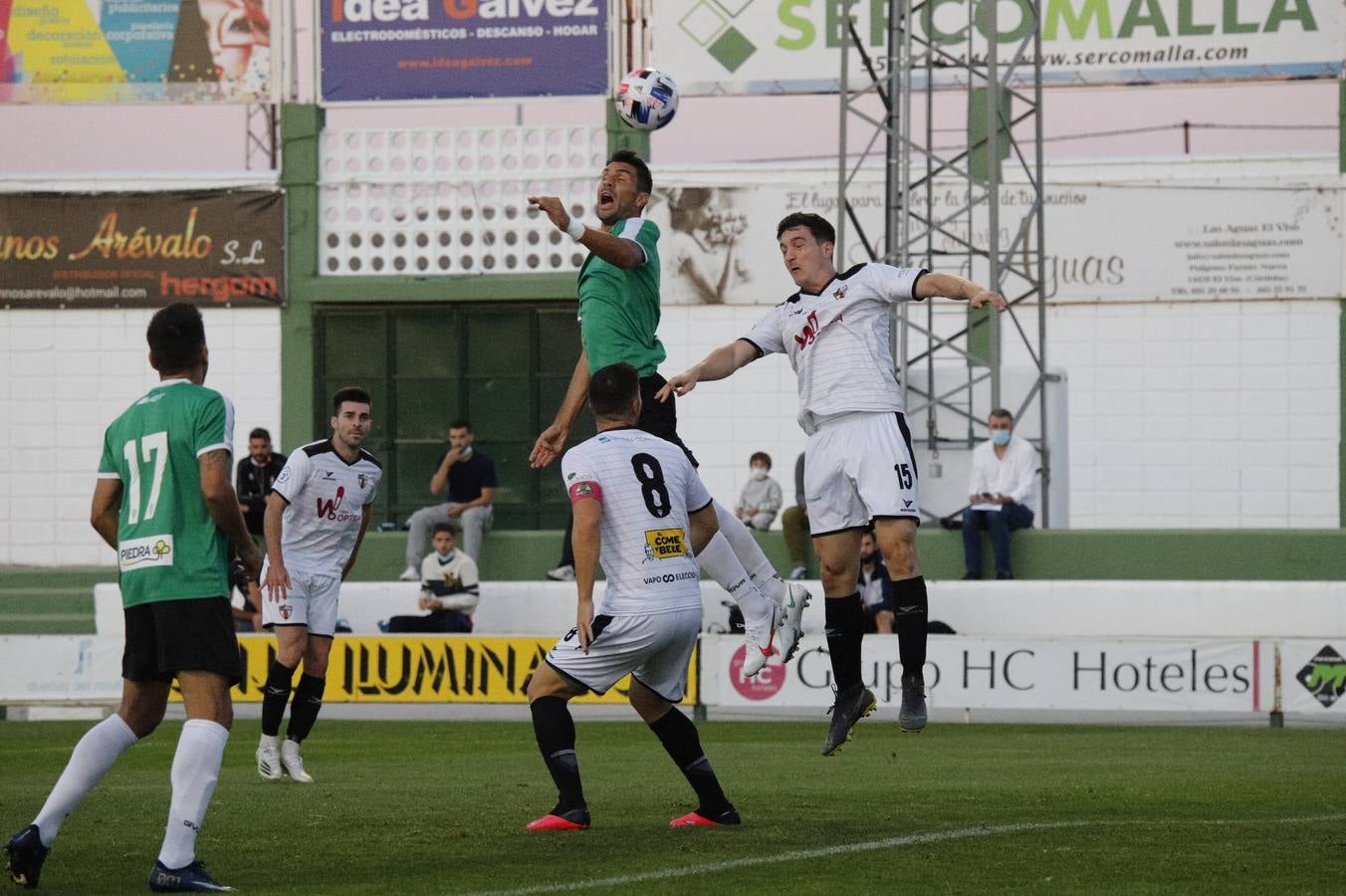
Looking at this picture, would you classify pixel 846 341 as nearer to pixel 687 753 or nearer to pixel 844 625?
pixel 844 625

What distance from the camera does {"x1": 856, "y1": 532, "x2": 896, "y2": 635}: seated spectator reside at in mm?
18344

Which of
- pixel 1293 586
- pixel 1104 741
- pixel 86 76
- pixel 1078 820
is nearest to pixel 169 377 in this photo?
pixel 1078 820

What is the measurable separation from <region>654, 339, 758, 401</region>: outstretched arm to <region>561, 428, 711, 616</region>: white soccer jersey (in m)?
0.41

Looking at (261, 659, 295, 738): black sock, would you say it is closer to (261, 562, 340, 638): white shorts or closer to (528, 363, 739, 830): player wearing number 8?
(261, 562, 340, 638): white shorts

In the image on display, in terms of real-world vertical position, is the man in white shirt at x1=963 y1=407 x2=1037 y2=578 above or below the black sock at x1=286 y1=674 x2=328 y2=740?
above

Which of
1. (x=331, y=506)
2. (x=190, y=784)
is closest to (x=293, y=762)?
(x=331, y=506)

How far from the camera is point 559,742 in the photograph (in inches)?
323

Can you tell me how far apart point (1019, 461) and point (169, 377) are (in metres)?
14.3

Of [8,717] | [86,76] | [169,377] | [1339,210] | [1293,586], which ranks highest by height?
[86,76]

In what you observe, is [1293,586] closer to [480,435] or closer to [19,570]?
[480,435]

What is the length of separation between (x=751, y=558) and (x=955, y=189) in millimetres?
16558

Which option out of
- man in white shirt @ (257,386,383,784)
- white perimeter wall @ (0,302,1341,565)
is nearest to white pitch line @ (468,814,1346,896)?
man in white shirt @ (257,386,383,784)

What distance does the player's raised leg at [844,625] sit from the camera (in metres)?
8.88

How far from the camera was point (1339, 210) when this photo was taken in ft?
82.2
